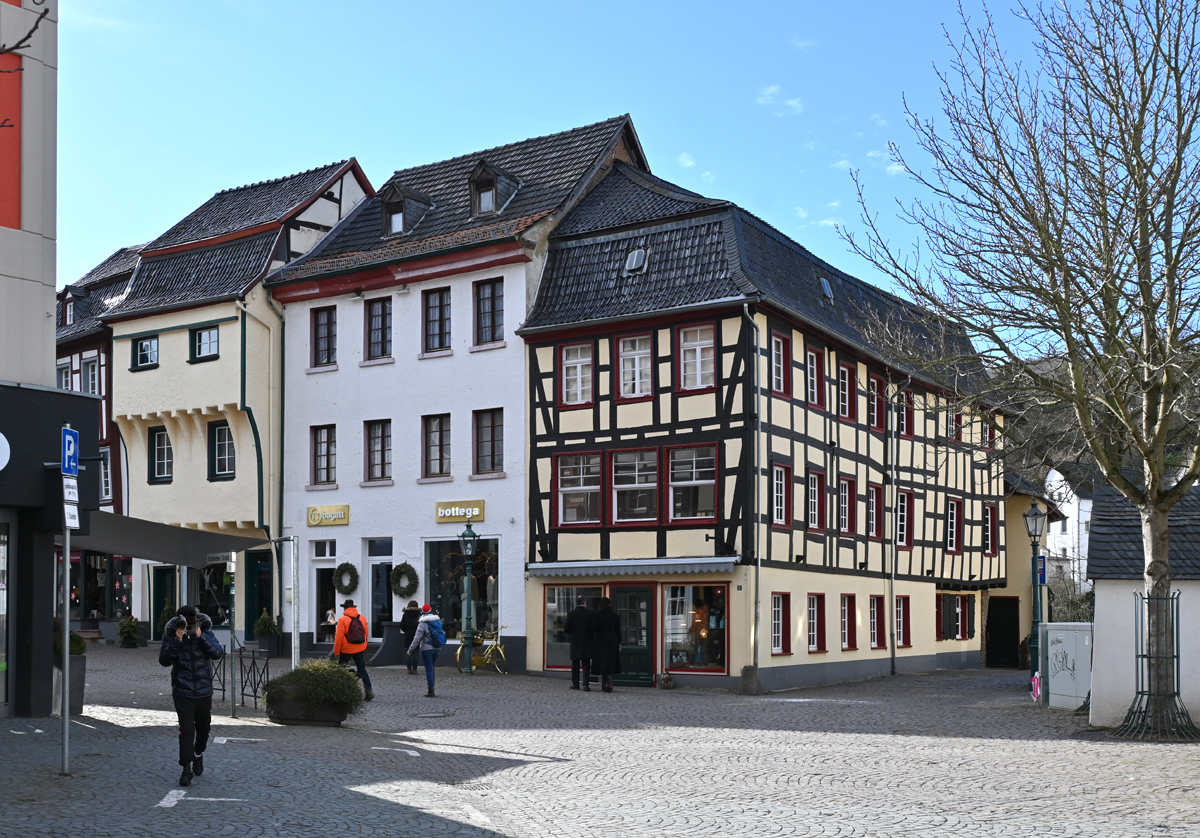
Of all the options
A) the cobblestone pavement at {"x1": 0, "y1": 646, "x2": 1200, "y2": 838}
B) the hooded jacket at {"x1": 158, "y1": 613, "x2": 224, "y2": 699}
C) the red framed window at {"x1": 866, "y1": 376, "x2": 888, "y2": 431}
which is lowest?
the cobblestone pavement at {"x1": 0, "y1": 646, "x2": 1200, "y2": 838}

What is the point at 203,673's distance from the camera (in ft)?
41.6

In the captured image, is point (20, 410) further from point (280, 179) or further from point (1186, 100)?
point (280, 179)

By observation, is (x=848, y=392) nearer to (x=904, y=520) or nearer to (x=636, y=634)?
(x=904, y=520)

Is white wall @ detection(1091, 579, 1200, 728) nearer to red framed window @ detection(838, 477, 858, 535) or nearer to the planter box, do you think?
the planter box

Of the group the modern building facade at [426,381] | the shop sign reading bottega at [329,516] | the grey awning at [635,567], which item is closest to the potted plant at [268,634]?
the modern building facade at [426,381]

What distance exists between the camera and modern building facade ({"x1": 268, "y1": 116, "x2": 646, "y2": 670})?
3128 centimetres

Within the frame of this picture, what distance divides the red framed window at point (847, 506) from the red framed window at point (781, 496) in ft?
10.9

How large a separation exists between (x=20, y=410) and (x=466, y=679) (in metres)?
13.7

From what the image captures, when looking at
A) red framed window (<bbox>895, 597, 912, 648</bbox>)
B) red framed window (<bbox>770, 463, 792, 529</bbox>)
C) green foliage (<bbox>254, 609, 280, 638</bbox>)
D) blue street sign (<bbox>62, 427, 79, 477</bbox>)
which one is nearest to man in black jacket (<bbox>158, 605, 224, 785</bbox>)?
blue street sign (<bbox>62, 427, 79, 477</bbox>)

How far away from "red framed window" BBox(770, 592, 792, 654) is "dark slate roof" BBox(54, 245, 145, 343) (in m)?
20.0

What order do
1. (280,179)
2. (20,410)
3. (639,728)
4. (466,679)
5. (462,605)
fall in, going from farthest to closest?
(280,179)
(462,605)
(466,679)
(639,728)
(20,410)

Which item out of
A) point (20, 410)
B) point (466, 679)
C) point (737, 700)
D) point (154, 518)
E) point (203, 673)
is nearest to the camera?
point (203, 673)

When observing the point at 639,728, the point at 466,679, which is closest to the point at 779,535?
the point at 466,679

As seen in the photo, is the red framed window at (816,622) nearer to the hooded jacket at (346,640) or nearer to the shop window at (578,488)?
the shop window at (578,488)
